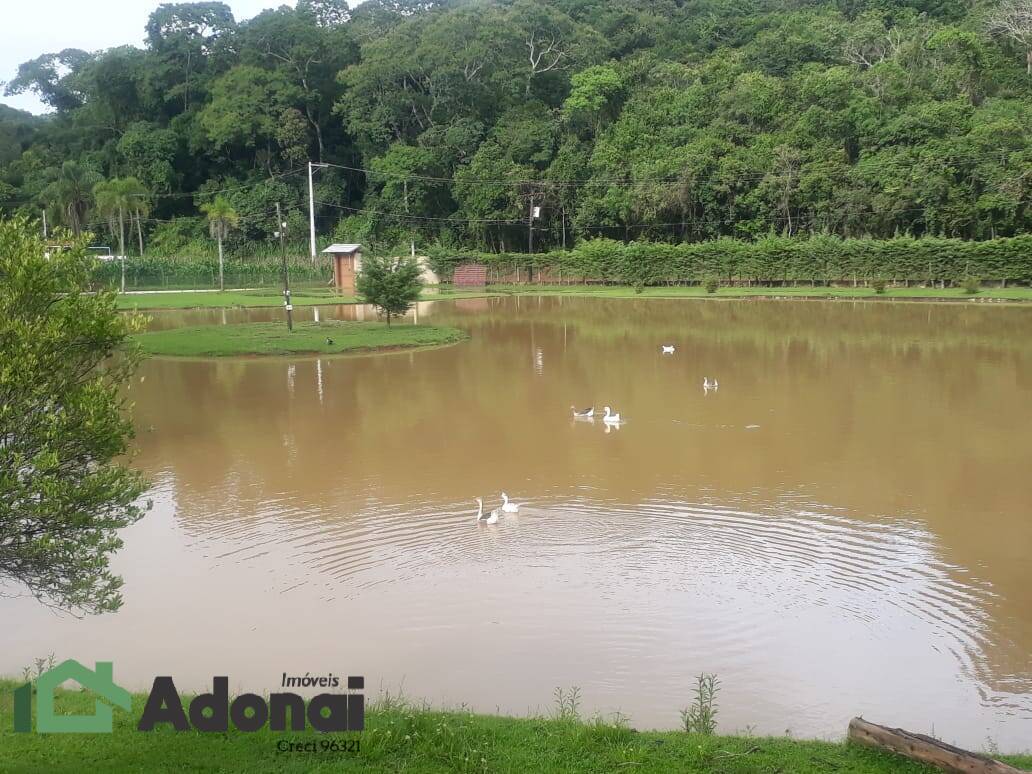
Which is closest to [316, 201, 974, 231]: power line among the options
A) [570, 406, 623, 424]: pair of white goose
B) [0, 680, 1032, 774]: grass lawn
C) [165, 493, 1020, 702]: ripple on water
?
[570, 406, 623, 424]: pair of white goose

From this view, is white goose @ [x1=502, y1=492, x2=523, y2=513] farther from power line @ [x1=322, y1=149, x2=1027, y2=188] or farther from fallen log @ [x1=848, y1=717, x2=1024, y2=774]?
power line @ [x1=322, y1=149, x2=1027, y2=188]

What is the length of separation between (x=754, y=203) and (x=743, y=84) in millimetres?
10496

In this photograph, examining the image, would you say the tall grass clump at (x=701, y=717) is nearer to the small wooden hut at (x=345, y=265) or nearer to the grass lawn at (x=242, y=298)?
the grass lawn at (x=242, y=298)

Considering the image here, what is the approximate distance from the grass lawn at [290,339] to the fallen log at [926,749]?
25674mm

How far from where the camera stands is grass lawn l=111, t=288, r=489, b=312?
5189cm

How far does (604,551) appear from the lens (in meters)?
11.9

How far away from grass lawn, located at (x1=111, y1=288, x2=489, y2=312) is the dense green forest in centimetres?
914

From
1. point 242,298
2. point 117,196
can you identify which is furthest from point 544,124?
point 117,196

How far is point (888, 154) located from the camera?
59.6m

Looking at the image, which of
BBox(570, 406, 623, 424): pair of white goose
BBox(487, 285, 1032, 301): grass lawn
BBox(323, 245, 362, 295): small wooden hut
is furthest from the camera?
BBox(323, 245, 362, 295): small wooden hut

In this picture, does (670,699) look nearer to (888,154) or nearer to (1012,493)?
(1012,493)

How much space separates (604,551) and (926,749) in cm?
621

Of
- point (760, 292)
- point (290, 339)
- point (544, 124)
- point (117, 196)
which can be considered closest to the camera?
point (290, 339)

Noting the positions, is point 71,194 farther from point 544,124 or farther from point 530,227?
point 544,124
